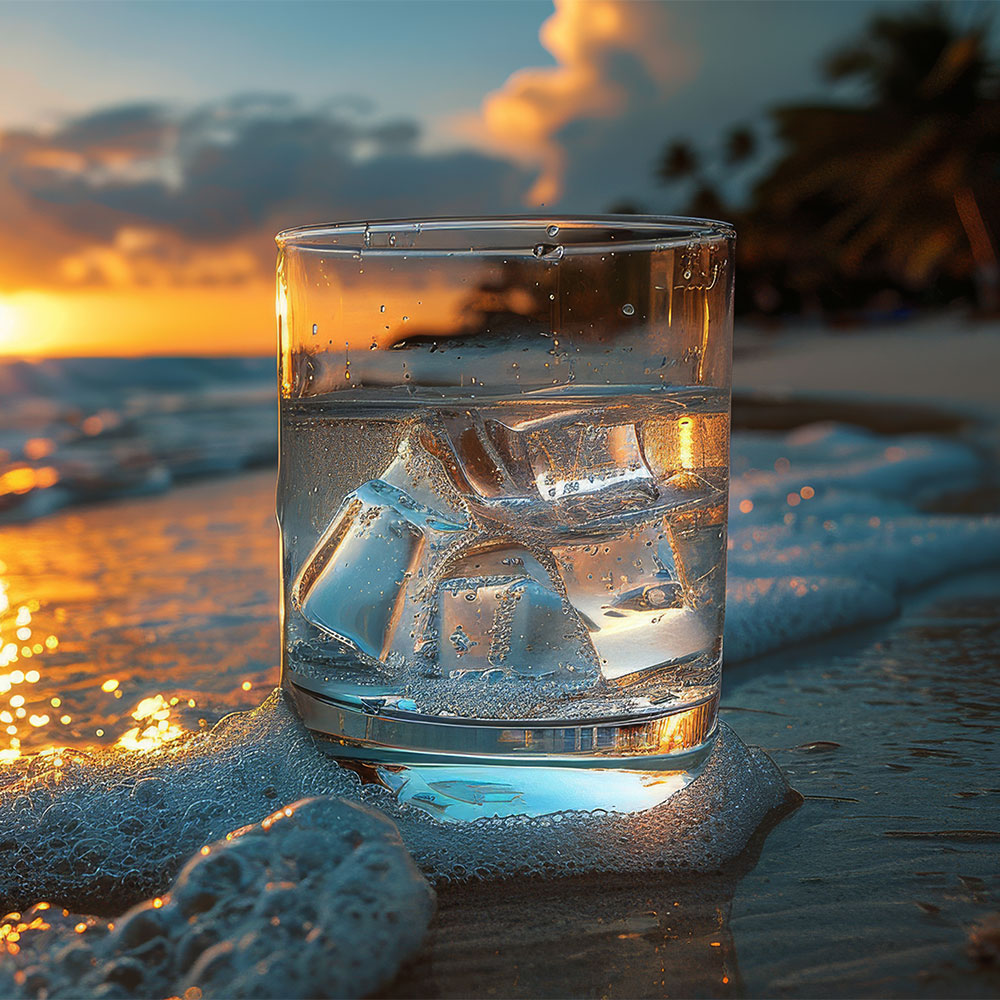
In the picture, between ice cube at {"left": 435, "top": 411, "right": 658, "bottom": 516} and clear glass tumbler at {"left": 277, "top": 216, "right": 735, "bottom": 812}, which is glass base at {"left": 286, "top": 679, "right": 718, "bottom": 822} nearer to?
clear glass tumbler at {"left": 277, "top": 216, "right": 735, "bottom": 812}

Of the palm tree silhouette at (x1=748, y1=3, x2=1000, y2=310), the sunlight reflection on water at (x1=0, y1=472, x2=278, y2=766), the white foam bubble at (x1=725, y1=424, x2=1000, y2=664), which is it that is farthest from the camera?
the palm tree silhouette at (x1=748, y1=3, x2=1000, y2=310)

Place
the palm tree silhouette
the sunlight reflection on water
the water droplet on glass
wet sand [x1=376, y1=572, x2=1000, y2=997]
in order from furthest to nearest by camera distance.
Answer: the palm tree silhouette
the sunlight reflection on water
the water droplet on glass
wet sand [x1=376, y1=572, x2=1000, y2=997]

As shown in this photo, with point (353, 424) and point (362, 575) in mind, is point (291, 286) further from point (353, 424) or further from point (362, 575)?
point (362, 575)

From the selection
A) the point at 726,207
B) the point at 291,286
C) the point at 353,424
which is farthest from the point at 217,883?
the point at 726,207

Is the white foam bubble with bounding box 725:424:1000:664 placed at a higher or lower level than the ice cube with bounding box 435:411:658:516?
lower

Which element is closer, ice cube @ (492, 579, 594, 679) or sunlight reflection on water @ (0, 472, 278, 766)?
ice cube @ (492, 579, 594, 679)

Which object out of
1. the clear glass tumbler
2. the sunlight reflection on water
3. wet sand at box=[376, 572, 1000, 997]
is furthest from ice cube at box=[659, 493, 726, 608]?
the sunlight reflection on water
